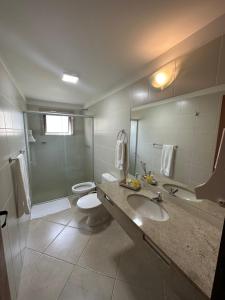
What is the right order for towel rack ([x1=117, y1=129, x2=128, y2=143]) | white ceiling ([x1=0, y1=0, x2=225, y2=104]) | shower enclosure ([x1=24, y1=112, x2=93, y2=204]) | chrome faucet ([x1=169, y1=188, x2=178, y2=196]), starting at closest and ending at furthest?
1. white ceiling ([x1=0, y1=0, x2=225, y2=104])
2. chrome faucet ([x1=169, y1=188, x2=178, y2=196])
3. towel rack ([x1=117, y1=129, x2=128, y2=143])
4. shower enclosure ([x1=24, y1=112, x2=93, y2=204])

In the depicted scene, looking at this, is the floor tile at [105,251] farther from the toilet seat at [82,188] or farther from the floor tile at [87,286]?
the toilet seat at [82,188]

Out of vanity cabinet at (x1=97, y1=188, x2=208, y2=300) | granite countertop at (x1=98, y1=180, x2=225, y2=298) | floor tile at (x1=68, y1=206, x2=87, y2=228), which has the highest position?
granite countertop at (x1=98, y1=180, x2=225, y2=298)

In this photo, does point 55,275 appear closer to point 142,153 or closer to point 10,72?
point 142,153

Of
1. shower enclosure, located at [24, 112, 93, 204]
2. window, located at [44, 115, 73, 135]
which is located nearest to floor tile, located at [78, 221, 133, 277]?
shower enclosure, located at [24, 112, 93, 204]

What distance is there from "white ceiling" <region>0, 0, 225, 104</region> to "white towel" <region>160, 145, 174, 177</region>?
3.14ft

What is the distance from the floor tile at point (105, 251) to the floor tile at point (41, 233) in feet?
1.86

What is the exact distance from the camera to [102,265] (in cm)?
149

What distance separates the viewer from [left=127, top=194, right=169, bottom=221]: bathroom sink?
124 cm

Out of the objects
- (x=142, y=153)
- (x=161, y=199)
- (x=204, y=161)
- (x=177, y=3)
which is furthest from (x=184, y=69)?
(x=161, y=199)

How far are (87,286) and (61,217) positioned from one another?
1214 mm

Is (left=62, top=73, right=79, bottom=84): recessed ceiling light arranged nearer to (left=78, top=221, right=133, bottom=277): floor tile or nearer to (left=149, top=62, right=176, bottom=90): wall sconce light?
(left=149, top=62, right=176, bottom=90): wall sconce light

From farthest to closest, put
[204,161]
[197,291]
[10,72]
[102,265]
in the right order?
[10,72] → [102,265] → [204,161] → [197,291]

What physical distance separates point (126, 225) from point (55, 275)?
1050 mm

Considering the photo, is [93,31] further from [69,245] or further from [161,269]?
[69,245]
